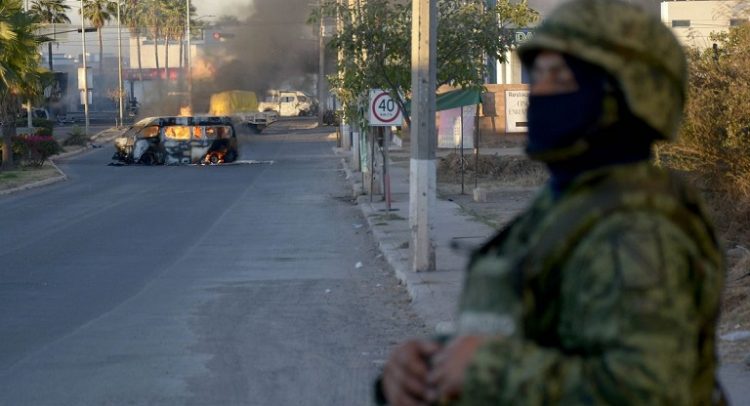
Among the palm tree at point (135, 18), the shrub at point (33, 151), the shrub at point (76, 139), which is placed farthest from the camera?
the palm tree at point (135, 18)

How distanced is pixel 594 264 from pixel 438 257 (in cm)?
1230

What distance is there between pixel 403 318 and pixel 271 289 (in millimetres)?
2305

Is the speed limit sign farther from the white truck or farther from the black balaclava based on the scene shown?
the white truck

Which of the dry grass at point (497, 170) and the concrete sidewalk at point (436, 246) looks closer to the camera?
the concrete sidewalk at point (436, 246)

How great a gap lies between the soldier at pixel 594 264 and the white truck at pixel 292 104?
72.0 meters

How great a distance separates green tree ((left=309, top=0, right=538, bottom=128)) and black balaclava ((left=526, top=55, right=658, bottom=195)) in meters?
14.6

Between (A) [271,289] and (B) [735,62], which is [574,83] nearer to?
(A) [271,289]

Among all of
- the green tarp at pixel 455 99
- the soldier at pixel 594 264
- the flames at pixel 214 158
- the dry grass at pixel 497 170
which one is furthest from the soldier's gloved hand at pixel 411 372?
the flames at pixel 214 158

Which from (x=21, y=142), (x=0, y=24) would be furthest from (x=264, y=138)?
(x=0, y=24)

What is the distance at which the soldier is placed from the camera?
1681mm

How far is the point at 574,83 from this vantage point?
1.86m

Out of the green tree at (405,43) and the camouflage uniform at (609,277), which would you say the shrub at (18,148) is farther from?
the camouflage uniform at (609,277)

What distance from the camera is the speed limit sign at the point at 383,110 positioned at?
18125 mm

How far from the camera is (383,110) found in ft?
59.7
